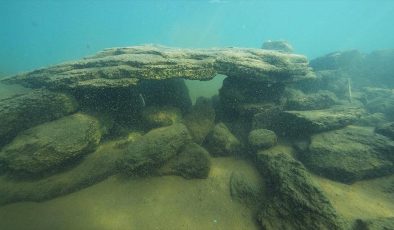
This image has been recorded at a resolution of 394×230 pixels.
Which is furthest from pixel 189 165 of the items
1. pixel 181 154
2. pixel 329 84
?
pixel 329 84


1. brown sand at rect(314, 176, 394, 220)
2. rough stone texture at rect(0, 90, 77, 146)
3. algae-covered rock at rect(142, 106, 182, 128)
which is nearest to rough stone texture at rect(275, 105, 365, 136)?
brown sand at rect(314, 176, 394, 220)

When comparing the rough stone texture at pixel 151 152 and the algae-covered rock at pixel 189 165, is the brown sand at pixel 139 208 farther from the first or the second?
the rough stone texture at pixel 151 152

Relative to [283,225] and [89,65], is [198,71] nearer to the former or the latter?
[89,65]

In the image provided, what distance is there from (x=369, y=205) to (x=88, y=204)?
17.7ft

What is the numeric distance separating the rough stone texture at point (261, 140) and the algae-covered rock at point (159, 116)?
2038 mm

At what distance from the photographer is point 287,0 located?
106125mm

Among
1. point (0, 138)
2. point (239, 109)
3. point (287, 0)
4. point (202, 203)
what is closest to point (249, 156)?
point (239, 109)

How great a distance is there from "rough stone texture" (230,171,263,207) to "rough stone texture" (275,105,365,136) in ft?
7.82

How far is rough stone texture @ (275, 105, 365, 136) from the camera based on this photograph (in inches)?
242

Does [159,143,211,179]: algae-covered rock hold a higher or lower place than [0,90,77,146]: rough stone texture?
lower

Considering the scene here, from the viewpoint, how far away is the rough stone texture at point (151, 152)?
15.4ft

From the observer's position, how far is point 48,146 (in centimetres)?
459

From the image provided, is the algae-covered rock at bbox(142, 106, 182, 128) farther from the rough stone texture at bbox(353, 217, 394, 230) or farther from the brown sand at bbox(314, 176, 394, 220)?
the rough stone texture at bbox(353, 217, 394, 230)

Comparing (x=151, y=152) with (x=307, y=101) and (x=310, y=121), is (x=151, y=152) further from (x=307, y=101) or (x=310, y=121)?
(x=307, y=101)
